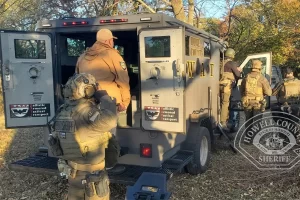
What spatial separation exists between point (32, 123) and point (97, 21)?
1.72m

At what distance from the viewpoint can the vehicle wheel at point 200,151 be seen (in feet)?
16.5

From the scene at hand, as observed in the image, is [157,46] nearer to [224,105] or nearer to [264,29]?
[224,105]

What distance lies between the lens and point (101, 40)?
4.11 meters

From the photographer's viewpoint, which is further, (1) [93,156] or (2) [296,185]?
(2) [296,185]

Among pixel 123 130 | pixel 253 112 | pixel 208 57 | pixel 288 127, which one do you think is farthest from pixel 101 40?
pixel 288 127

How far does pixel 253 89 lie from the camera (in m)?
6.82

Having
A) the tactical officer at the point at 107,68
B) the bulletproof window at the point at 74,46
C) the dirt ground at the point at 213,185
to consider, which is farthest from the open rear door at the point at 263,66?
the tactical officer at the point at 107,68

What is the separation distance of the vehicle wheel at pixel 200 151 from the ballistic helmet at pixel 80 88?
2468mm

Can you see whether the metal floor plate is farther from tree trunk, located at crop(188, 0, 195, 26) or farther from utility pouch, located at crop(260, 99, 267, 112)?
tree trunk, located at crop(188, 0, 195, 26)

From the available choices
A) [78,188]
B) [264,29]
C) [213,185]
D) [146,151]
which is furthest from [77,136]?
[264,29]

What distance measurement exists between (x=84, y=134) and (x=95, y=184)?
1.45 ft

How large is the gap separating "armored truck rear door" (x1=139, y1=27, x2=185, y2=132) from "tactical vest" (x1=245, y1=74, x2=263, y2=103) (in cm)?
323

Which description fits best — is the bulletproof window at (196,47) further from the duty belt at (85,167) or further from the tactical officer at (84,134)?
the duty belt at (85,167)

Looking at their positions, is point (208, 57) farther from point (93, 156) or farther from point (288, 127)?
point (93, 156)
